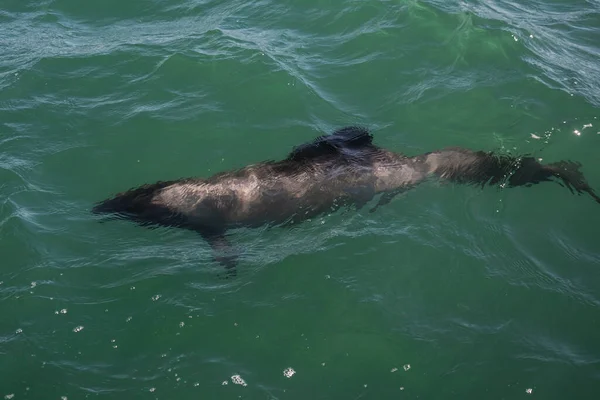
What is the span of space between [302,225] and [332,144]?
6.15 feet

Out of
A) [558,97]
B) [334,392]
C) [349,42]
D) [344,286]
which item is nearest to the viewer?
[334,392]

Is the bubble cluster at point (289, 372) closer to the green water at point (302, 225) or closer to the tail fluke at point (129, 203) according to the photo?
the green water at point (302, 225)

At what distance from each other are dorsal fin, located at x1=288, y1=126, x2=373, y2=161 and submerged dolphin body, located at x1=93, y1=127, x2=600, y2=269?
20mm

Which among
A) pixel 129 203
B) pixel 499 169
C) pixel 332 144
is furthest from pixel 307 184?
pixel 499 169

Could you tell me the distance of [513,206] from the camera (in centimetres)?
1000

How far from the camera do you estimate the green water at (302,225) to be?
25.7ft

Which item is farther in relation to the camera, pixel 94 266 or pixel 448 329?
pixel 94 266

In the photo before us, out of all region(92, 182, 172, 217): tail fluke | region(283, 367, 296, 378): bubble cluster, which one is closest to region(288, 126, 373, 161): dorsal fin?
region(92, 182, 172, 217): tail fluke

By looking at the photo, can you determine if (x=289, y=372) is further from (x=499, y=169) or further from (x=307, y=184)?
(x=499, y=169)

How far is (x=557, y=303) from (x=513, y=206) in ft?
6.93

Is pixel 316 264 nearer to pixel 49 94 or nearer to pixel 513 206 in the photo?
pixel 513 206

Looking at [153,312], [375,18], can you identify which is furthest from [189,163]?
[375,18]

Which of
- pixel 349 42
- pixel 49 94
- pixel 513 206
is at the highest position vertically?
pixel 349 42

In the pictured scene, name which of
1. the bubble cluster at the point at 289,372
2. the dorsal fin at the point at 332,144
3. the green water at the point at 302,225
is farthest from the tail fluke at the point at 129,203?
the bubble cluster at the point at 289,372
